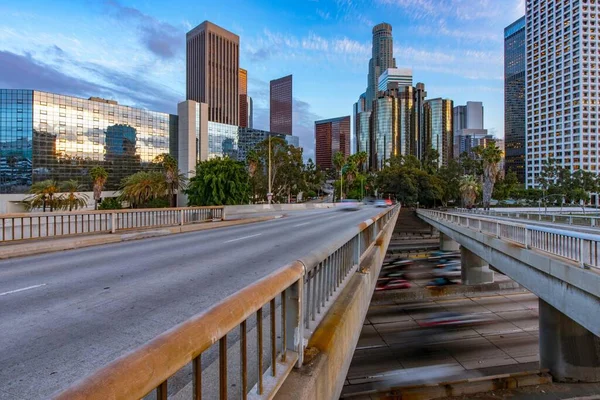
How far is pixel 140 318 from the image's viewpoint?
501 centimetres

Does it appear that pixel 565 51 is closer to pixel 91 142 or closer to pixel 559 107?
pixel 559 107

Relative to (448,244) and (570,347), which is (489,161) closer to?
(448,244)

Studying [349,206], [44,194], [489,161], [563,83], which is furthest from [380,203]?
[563,83]

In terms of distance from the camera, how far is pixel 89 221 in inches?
559

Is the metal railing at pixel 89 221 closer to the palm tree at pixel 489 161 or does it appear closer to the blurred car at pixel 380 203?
the blurred car at pixel 380 203

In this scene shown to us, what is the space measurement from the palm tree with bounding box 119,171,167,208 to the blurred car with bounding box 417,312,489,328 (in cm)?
4912

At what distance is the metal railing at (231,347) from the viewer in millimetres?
1116

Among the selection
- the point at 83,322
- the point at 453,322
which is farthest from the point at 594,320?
the point at 453,322

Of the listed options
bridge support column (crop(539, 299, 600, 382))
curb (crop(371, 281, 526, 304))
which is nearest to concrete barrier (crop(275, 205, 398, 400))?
bridge support column (crop(539, 299, 600, 382))

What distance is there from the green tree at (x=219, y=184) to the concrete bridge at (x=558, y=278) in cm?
2287

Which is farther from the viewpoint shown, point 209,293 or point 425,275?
point 425,275

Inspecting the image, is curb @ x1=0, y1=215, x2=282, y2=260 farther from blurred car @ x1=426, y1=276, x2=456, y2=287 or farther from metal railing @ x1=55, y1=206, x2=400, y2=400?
blurred car @ x1=426, y1=276, x2=456, y2=287

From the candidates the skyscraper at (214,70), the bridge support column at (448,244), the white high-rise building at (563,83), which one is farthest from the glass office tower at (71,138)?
the white high-rise building at (563,83)

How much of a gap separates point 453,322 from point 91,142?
8291cm
